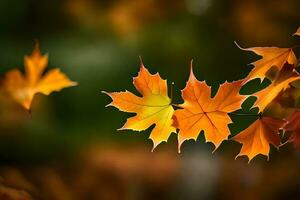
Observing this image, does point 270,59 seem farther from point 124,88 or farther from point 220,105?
point 124,88

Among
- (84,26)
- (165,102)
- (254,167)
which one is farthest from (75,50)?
(165,102)

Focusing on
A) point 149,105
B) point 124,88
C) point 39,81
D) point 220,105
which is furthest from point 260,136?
point 124,88

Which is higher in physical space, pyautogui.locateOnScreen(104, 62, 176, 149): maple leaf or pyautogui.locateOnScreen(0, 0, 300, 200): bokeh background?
pyautogui.locateOnScreen(0, 0, 300, 200): bokeh background

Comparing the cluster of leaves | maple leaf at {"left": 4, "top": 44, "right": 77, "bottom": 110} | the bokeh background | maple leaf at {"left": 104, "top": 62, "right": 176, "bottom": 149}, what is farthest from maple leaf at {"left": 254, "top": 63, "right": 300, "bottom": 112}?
the bokeh background

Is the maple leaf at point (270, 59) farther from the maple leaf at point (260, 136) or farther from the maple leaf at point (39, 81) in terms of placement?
the maple leaf at point (39, 81)

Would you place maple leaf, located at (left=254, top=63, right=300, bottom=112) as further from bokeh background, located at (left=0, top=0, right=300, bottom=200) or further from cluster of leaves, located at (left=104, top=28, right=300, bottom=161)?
bokeh background, located at (left=0, top=0, right=300, bottom=200)

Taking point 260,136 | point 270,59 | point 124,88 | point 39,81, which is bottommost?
point 260,136

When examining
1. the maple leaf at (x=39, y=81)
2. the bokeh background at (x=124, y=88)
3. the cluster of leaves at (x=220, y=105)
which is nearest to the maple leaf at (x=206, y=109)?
the cluster of leaves at (x=220, y=105)
